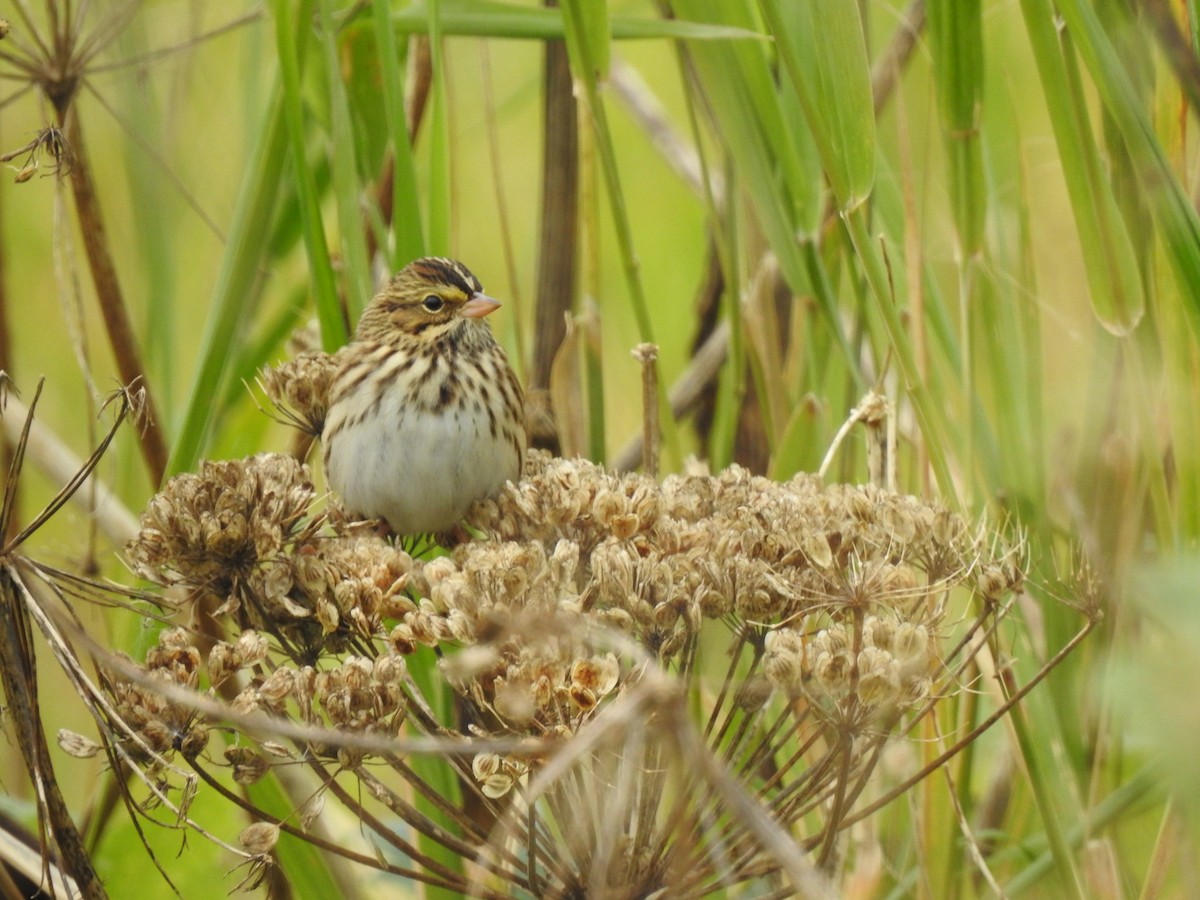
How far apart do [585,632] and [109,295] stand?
1583mm

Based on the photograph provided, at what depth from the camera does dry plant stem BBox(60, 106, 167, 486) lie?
9.19ft

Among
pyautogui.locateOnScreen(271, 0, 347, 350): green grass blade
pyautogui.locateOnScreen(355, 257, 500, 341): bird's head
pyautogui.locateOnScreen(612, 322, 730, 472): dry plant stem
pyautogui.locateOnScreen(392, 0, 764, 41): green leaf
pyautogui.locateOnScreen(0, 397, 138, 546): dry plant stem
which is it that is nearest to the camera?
pyautogui.locateOnScreen(271, 0, 347, 350): green grass blade

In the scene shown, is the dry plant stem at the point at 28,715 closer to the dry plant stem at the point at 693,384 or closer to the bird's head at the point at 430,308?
the bird's head at the point at 430,308

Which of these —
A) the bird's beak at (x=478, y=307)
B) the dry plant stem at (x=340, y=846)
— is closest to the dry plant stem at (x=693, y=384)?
the bird's beak at (x=478, y=307)

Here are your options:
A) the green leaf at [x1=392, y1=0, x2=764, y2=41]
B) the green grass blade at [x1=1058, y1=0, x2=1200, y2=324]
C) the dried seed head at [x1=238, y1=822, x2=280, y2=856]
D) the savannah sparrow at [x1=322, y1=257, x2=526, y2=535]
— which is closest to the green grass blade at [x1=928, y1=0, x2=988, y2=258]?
the green grass blade at [x1=1058, y1=0, x2=1200, y2=324]

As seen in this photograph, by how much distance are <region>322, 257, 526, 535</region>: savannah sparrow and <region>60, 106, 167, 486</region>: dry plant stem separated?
34 cm

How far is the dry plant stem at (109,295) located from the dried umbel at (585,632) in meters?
0.82

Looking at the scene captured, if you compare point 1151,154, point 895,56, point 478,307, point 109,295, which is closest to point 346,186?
point 109,295

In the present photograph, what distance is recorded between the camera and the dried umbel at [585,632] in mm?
1800

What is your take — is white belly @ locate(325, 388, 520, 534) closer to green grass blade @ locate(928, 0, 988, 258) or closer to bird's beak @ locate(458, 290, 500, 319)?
bird's beak @ locate(458, 290, 500, 319)

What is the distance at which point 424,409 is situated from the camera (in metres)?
3.19

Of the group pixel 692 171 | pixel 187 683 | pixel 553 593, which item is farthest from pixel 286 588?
pixel 692 171

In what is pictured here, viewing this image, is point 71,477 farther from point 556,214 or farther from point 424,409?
point 556,214

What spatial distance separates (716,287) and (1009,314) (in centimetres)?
109
